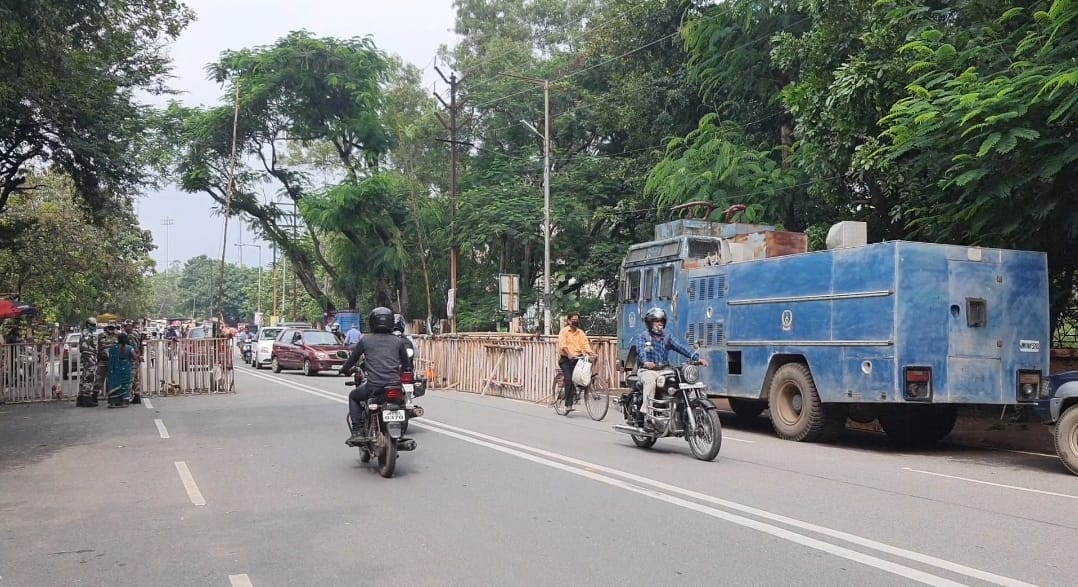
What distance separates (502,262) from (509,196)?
10.6 feet

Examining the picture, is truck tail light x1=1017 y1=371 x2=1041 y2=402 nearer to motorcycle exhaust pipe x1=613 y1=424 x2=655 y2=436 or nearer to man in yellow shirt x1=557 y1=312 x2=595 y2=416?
motorcycle exhaust pipe x1=613 y1=424 x2=655 y2=436

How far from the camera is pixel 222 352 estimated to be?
20703mm

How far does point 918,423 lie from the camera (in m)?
12.8

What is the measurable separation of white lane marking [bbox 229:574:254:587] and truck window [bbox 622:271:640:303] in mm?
11595

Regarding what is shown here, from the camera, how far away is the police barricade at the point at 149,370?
18.8 metres

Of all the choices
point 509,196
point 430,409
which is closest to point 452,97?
point 509,196

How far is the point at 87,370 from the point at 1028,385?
16617mm

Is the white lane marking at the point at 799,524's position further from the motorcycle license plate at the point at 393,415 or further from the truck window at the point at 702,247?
the truck window at the point at 702,247

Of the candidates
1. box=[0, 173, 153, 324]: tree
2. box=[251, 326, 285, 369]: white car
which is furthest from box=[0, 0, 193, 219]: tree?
box=[251, 326, 285, 369]: white car

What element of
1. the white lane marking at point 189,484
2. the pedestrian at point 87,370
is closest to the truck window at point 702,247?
the white lane marking at point 189,484

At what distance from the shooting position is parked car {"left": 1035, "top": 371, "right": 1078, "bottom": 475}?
9.77 meters

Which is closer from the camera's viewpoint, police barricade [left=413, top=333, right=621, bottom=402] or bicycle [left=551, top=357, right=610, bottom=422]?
bicycle [left=551, top=357, right=610, bottom=422]

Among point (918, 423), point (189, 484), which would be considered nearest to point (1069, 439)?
point (918, 423)

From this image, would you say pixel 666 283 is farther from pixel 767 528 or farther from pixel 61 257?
pixel 61 257
